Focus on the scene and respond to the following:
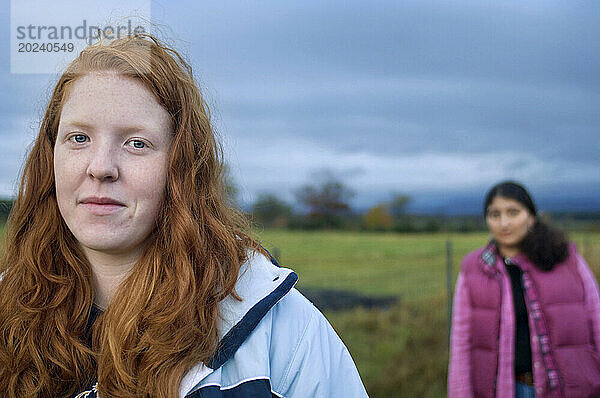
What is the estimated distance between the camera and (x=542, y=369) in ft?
9.18

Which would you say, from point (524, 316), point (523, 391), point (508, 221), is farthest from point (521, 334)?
point (508, 221)

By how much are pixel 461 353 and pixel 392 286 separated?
5.42 ft

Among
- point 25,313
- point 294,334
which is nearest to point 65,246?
point 25,313

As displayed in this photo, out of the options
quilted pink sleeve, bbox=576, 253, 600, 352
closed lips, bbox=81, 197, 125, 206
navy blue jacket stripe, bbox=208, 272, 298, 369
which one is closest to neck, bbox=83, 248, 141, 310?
closed lips, bbox=81, 197, 125, 206

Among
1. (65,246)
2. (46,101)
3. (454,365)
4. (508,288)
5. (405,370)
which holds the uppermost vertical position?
(46,101)

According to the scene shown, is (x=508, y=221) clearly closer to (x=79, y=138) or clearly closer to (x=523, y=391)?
(x=523, y=391)

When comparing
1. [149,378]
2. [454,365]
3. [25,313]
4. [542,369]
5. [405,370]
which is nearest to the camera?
[149,378]

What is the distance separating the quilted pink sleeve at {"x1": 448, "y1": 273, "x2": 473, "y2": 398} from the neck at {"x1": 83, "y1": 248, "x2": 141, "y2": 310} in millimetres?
2071

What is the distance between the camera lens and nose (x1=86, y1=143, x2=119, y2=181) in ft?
3.70

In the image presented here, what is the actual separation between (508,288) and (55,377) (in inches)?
86.1

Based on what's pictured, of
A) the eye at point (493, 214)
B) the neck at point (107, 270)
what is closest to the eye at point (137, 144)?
the neck at point (107, 270)

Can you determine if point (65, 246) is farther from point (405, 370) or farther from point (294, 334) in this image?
point (405, 370)

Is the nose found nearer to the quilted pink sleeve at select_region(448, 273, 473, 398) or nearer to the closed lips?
the closed lips

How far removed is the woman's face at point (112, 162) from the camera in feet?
3.76
